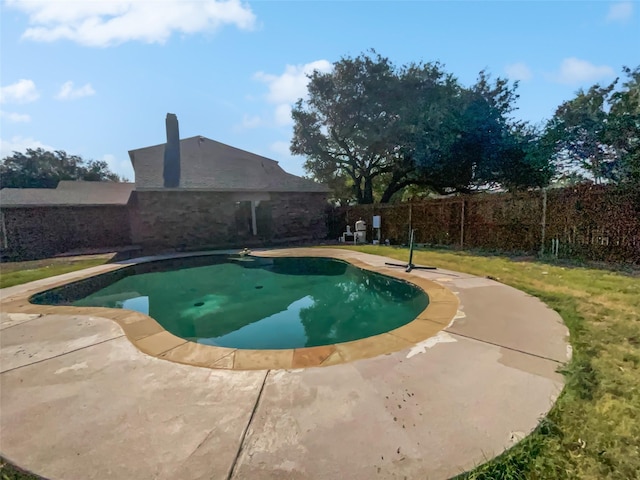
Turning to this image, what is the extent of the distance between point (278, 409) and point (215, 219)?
43.1 feet

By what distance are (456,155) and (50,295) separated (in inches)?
644

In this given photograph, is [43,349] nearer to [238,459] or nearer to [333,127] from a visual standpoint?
[238,459]

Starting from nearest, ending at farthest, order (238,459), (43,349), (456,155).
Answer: (238,459), (43,349), (456,155)

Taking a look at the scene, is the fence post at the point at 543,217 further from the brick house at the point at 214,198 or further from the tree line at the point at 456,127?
the brick house at the point at 214,198

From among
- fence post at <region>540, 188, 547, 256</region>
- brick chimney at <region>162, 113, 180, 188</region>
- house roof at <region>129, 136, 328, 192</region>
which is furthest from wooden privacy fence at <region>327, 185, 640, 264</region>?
brick chimney at <region>162, 113, 180, 188</region>

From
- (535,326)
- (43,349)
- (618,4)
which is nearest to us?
(43,349)

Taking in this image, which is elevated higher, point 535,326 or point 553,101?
point 553,101

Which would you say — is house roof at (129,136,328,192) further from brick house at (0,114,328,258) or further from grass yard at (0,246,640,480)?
grass yard at (0,246,640,480)

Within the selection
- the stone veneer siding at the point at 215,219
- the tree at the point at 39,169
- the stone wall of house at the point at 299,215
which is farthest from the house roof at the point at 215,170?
the tree at the point at 39,169

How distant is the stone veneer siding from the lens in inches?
520

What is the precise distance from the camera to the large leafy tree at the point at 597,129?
43.0 feet

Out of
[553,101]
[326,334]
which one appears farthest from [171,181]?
[553,101]

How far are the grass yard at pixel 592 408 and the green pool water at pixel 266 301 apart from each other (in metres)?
2.07

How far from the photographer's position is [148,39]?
768 cm
